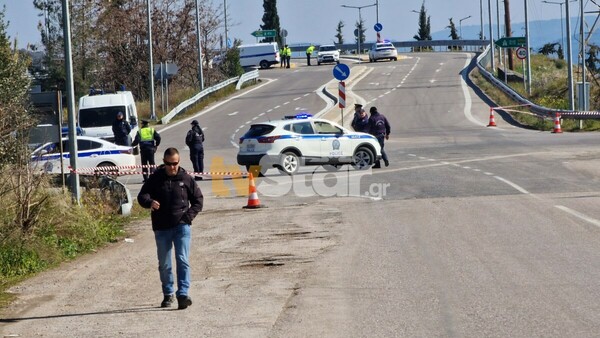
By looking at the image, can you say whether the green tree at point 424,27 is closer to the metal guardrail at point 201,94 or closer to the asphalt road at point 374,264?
the metal guardrail at point 201,94

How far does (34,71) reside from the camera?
6109cm

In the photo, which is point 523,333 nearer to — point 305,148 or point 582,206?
point 582,206

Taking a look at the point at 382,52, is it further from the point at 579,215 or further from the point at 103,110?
the point at 579,215

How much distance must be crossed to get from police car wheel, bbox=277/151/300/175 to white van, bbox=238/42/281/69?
66.2 metres

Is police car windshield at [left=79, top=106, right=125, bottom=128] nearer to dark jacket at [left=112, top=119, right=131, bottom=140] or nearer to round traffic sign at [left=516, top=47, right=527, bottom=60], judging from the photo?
dark jacket at [left=112, top=119, right=131, bottom=140]

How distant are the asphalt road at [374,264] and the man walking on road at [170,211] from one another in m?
0.42

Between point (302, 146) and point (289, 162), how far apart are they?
545 mm

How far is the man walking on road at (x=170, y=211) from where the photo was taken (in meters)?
10.7

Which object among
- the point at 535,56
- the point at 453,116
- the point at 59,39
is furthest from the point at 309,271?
the point at 535,56

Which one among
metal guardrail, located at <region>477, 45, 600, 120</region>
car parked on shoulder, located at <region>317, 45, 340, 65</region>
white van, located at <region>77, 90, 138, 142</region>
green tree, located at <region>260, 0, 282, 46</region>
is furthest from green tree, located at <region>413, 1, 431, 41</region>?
white van, located at <region>77, 90, 138, 142</region>

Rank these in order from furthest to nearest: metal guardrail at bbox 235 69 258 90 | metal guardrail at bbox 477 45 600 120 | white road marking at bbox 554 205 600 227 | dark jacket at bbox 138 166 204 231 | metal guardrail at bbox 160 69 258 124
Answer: metal guardrail at bbox 235 69 258 90 → metal guardrail at bbox 160 69 258 124 → metal guardrail at bbox 477 45 600 120 → white road marking at bbox 554 205 600 227 → dark jacket at bbox 138 166 204 231

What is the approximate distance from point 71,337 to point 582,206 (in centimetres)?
1123

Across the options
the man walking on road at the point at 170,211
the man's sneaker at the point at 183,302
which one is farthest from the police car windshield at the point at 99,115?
the man's sneaker at the point at 183,302

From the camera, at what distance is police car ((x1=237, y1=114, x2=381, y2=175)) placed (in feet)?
90.7
